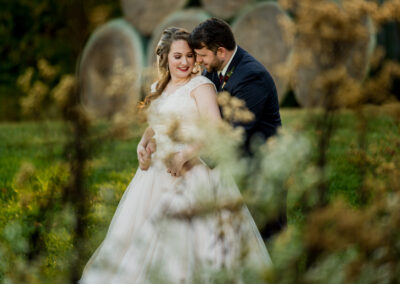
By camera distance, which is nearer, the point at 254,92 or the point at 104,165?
the point at 254,92

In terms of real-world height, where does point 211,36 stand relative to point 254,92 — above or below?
above

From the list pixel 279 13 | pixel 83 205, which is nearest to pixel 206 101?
pixel 83 205

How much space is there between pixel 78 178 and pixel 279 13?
241 inches

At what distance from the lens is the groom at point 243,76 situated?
9.04ft

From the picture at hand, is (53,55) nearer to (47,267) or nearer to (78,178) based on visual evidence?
(47,267)

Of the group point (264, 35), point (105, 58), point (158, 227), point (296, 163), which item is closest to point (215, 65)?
point (158, 227)

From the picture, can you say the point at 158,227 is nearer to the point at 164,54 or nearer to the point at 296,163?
the point at 296,163

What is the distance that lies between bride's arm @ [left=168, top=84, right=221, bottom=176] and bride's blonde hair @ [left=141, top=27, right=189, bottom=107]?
308mm

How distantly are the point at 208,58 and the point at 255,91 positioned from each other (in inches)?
12.0

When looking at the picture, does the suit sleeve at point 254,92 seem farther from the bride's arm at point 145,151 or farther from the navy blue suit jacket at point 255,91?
the bride's arm at point 145,151

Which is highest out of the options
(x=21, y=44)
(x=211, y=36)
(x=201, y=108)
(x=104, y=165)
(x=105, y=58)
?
(x=211, y=36)

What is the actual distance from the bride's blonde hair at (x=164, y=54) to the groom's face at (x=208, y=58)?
0.43ft

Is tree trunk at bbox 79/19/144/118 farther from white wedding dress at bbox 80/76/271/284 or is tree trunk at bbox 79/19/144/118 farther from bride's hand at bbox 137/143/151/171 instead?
white wedding dress at bbox 80/76/271/284

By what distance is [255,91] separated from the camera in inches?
109
